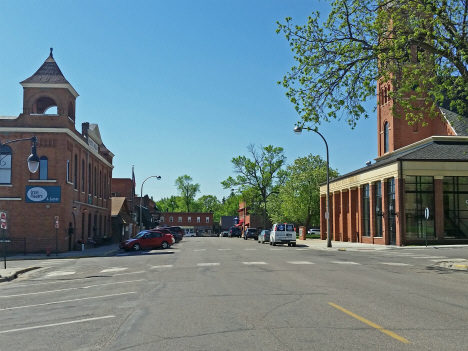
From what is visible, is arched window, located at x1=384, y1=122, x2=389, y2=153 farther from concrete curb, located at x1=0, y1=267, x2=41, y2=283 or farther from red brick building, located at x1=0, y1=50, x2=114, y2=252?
concrete curb, located at x1=0, y1=267, x2=41, y2=283

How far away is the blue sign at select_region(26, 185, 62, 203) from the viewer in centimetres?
3659

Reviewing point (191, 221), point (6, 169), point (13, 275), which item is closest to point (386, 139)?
point (6, 169)

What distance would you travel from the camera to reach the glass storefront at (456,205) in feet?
133

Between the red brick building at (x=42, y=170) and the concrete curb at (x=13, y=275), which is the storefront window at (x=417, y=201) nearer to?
the red brick building at (x=42, y=170)

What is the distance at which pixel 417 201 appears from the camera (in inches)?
1596

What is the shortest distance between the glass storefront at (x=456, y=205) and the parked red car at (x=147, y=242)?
2201cm

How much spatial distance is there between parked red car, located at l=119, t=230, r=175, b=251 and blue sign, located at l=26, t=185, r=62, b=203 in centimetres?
629

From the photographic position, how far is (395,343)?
702 centimetres

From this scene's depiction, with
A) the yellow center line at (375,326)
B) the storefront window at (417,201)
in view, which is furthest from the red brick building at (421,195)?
the yellow center line at (375,326)

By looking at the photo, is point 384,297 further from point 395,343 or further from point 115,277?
point 115,277

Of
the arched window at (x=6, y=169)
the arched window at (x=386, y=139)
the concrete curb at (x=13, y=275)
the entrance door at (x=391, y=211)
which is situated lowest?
the concrete curb at (x=13, y=275)

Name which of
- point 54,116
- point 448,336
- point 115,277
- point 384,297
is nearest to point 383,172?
point 54,116

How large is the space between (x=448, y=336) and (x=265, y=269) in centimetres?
1225

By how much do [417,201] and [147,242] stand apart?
21.1 metres
